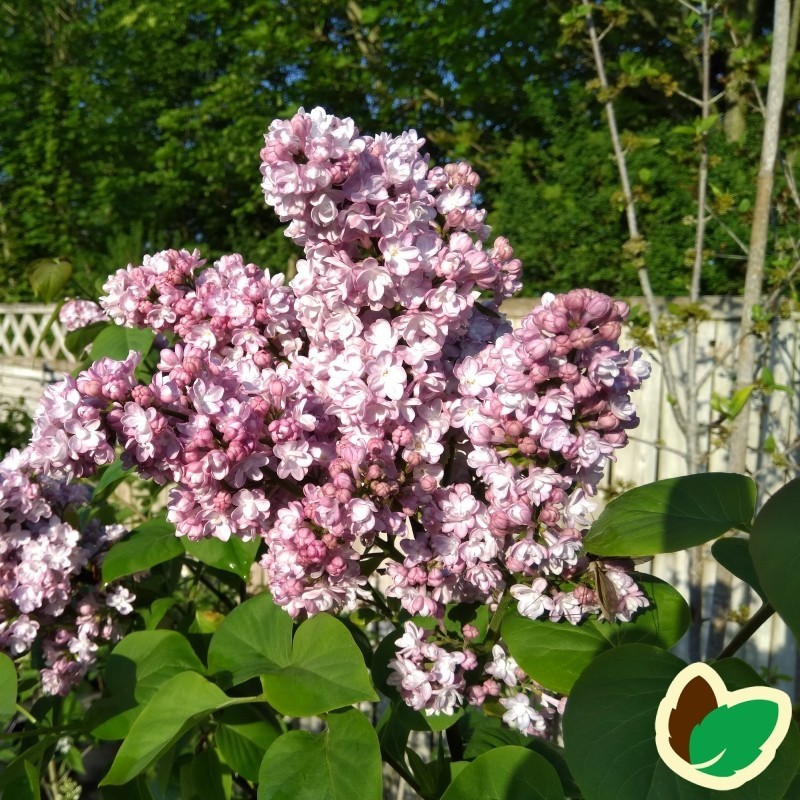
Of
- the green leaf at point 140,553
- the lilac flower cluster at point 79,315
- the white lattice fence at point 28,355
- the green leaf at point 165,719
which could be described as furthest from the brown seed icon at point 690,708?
the white lattice fence at point 28,355

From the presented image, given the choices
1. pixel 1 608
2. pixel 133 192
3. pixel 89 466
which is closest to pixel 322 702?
pixel 89 466

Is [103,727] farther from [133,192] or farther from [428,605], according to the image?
[133,192]

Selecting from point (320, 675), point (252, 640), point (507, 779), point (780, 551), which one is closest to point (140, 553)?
point (252, 640)

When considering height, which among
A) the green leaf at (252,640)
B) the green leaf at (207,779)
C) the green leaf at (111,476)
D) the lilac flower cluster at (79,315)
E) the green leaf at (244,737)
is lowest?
the green leaf at (207,779)

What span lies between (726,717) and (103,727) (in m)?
0.79

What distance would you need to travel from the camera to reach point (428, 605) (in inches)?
35.1

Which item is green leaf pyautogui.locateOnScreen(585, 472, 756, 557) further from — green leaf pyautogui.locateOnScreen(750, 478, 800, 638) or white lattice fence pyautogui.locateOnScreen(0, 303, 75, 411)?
white lattice fence pyautogui.locateOnScreen(0, 303, 75, 411)

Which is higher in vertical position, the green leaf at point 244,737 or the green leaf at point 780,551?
the green leaf at point 780,551

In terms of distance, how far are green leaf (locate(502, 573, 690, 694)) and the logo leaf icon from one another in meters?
0.18

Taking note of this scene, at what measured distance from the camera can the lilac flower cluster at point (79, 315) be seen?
1791 millimetres

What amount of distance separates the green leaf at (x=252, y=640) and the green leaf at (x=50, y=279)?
3.75 feet

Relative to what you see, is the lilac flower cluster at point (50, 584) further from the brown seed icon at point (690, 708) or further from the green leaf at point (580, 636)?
the brown seed icon at point (690, 708)

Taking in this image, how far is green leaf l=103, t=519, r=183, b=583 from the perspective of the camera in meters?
1.12

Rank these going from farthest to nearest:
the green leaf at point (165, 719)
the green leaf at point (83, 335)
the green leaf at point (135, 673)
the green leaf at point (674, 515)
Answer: the green leaf at point (83, 335)
the green leaf at point (135, 673)
the green leaf at point (165, 719)
the green leaf at point (674, 515)
